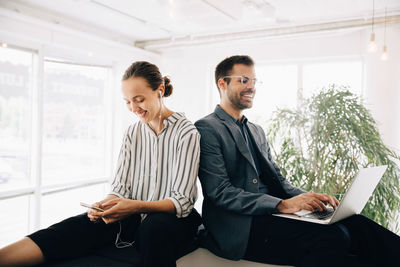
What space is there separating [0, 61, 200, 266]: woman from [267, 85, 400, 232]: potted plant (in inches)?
72.1

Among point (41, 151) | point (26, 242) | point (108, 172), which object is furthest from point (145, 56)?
point (26, 242)

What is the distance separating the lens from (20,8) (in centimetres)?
386

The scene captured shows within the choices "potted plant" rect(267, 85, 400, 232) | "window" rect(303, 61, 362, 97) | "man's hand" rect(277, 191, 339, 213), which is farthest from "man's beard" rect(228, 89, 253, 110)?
"window" rect(303, 61, 362, 97)

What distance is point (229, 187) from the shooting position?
1.77 metres

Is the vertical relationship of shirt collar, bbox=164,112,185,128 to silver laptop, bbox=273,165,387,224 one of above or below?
above

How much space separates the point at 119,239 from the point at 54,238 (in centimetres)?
32

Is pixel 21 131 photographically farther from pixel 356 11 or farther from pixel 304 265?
pixel 356 11

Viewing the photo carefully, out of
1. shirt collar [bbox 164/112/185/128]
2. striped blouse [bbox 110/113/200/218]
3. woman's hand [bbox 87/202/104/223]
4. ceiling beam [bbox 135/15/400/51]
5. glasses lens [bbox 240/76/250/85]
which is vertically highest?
ceiling beam [bbox 135/15/400/51]

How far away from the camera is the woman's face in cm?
182

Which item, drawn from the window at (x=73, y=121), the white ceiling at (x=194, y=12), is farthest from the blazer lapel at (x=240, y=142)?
the window at (x=73, y=121)

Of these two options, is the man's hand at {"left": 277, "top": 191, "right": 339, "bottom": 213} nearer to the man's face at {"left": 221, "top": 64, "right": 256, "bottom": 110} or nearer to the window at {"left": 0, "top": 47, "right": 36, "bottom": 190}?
the man's face at {"left": 221, "top": 64, "right": 256, "bottom": 110}

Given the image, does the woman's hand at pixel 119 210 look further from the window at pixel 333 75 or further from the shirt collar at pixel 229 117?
the window at pixel 333 75

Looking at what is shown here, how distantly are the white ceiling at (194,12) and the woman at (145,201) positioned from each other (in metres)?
1.79

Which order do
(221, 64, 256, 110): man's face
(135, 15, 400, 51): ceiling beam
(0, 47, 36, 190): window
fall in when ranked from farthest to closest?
(135, 15, 400, 51): ceiling beam < (0, 47, 36, 190): window < (221, 64, 256, 110): man's face
